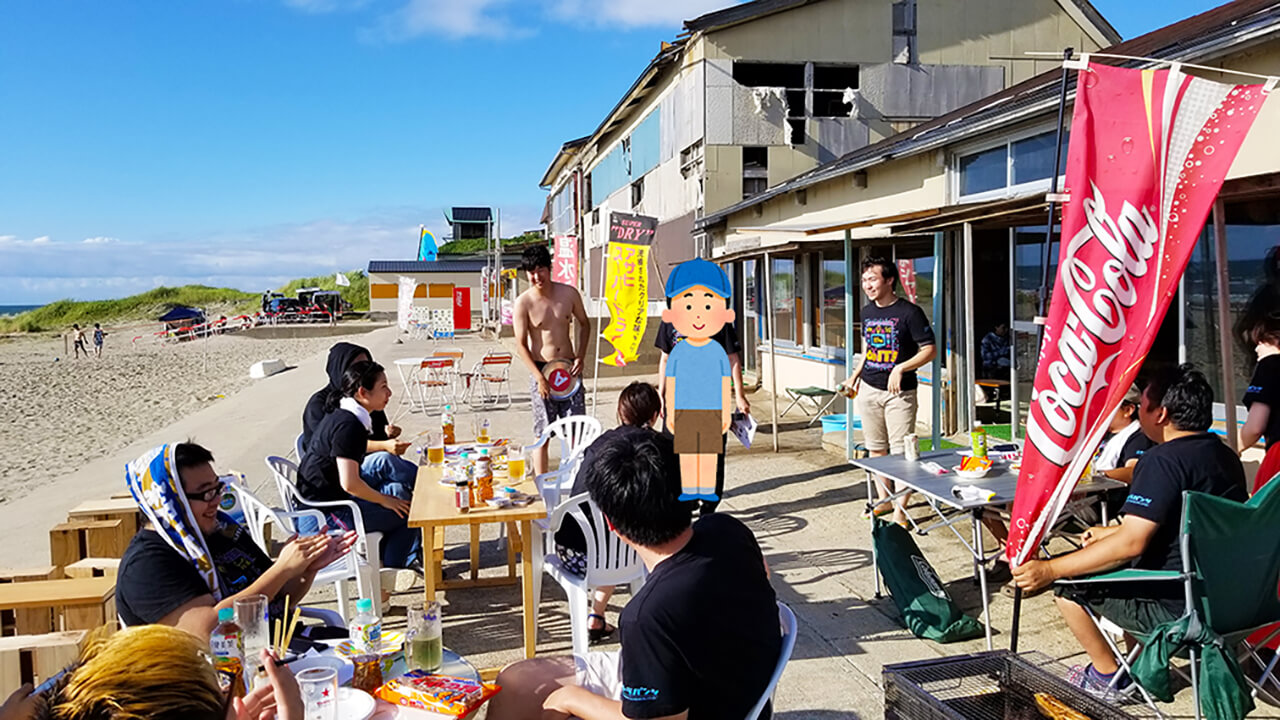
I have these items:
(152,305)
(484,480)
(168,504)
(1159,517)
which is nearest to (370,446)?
(484,480)

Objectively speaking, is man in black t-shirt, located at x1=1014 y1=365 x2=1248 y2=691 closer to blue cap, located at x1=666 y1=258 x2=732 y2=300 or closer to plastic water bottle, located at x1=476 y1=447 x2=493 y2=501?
blue cap, located at x1=666 y1=258 x2=732 y2=300

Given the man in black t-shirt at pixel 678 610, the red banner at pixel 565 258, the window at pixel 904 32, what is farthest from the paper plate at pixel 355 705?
the window at pixel 904 32

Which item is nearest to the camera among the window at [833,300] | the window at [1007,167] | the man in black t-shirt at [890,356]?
the man in black t-shirt at [890,356]

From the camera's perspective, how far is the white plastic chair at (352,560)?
12.8 ft

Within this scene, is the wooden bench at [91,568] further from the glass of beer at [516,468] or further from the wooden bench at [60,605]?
the glass of beer at [516,468]

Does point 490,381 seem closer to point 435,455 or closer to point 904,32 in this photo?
point 435,455

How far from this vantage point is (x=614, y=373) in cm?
1588

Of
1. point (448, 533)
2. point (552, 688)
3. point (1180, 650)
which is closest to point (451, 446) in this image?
point (448, 533)

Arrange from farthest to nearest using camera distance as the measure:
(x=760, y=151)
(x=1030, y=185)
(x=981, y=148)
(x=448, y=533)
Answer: (x=760, y=151)
(x=981, y=148)
(x=1030, y=185)
(x=448, y=533)

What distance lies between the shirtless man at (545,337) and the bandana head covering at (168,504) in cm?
364

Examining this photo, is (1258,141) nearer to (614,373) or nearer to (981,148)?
(981,148)

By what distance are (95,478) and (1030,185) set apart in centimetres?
914

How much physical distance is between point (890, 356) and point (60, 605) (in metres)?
4.69

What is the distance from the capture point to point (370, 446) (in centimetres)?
493
